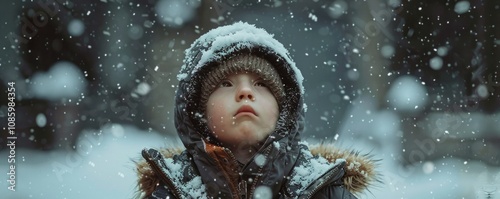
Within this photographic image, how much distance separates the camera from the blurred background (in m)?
5.93

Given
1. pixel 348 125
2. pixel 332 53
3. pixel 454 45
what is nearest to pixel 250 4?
pixel 332 53

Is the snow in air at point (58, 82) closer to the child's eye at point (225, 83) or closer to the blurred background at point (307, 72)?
the blurred background at point (307, 72)

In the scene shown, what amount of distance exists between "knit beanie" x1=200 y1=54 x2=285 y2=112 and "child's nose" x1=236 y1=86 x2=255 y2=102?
0.08 metres

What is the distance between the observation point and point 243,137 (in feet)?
7.28

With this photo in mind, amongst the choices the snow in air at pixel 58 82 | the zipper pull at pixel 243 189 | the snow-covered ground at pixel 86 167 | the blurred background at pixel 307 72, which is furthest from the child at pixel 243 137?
the snow in air at pixel 58 82

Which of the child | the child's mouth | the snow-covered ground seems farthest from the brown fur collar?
the snow-covered ground

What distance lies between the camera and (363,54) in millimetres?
6250

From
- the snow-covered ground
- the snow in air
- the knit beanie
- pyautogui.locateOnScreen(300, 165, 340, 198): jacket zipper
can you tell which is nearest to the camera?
pyautogui.locateOnScreen(300, 165, 340, 198): jacket zipper

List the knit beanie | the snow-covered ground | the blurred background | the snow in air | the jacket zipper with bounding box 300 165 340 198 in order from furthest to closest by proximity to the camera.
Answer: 1. the snow in air
2. the blurred background
3. the snow-covered ground
4. the knit beanie
5. the jacket zipper with bounding box 300 165 340 198

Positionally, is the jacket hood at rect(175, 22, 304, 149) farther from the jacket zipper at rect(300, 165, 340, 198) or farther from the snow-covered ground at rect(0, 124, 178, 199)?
the snow-covered ground at rect(0, 124, 178, 199)

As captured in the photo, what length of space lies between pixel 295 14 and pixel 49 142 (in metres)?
2.24

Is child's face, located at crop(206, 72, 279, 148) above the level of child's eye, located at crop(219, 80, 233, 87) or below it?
below

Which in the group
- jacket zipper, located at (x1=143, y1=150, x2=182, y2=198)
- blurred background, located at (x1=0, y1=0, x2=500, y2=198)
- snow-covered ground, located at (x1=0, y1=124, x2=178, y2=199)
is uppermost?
blurred background, located at (x1=0, y1=0, x2=500, y2=198)

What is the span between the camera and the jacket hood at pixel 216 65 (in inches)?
91.4
